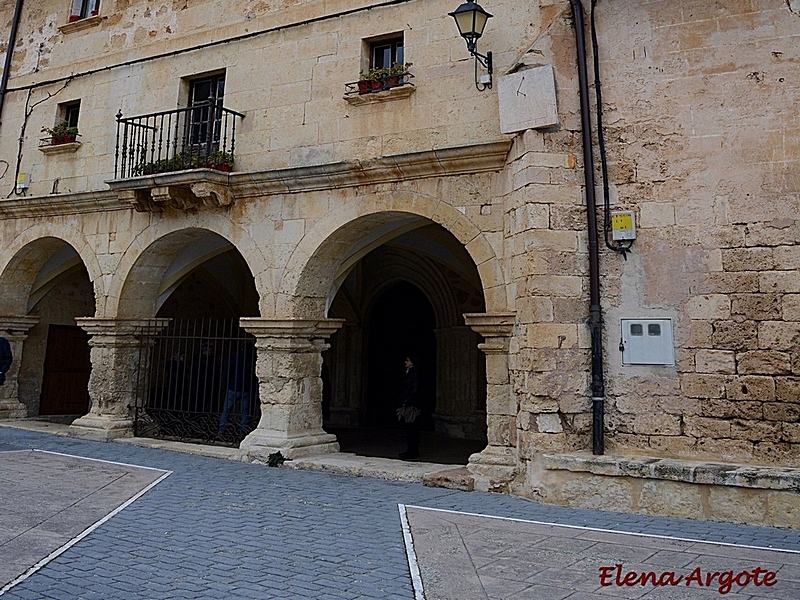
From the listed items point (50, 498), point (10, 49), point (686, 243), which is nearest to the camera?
point (50, 498)

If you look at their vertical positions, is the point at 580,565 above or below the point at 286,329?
below

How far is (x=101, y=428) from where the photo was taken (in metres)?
8.43

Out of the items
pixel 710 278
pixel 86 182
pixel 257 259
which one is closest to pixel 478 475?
pixel 710 278

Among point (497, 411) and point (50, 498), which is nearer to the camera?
point (50, 498)

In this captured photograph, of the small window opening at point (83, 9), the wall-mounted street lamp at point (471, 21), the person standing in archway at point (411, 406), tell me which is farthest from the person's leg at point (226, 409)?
the small window opening at point (83, 9)

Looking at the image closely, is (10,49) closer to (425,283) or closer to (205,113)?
(205,113)

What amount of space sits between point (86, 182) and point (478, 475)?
6750 millimetres

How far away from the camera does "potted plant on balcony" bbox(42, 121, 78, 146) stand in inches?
372

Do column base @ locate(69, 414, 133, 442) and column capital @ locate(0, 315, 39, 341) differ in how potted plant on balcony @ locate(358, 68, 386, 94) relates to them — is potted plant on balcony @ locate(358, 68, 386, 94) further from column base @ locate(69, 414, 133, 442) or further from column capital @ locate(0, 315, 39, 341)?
column capital @ locate(0, 315, 39, 341)

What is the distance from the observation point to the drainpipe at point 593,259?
5.55 m

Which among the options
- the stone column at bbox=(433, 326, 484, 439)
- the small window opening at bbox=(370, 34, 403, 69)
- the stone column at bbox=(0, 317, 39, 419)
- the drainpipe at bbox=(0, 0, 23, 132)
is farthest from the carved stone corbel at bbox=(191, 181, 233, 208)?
the drainpipe at bbox=(0, 0, 23, 132)

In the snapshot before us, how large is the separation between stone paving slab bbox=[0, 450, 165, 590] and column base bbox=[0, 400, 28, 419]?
289cm

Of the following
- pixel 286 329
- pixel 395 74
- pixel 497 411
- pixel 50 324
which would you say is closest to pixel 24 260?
pixel 50 324

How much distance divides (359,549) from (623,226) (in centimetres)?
344
